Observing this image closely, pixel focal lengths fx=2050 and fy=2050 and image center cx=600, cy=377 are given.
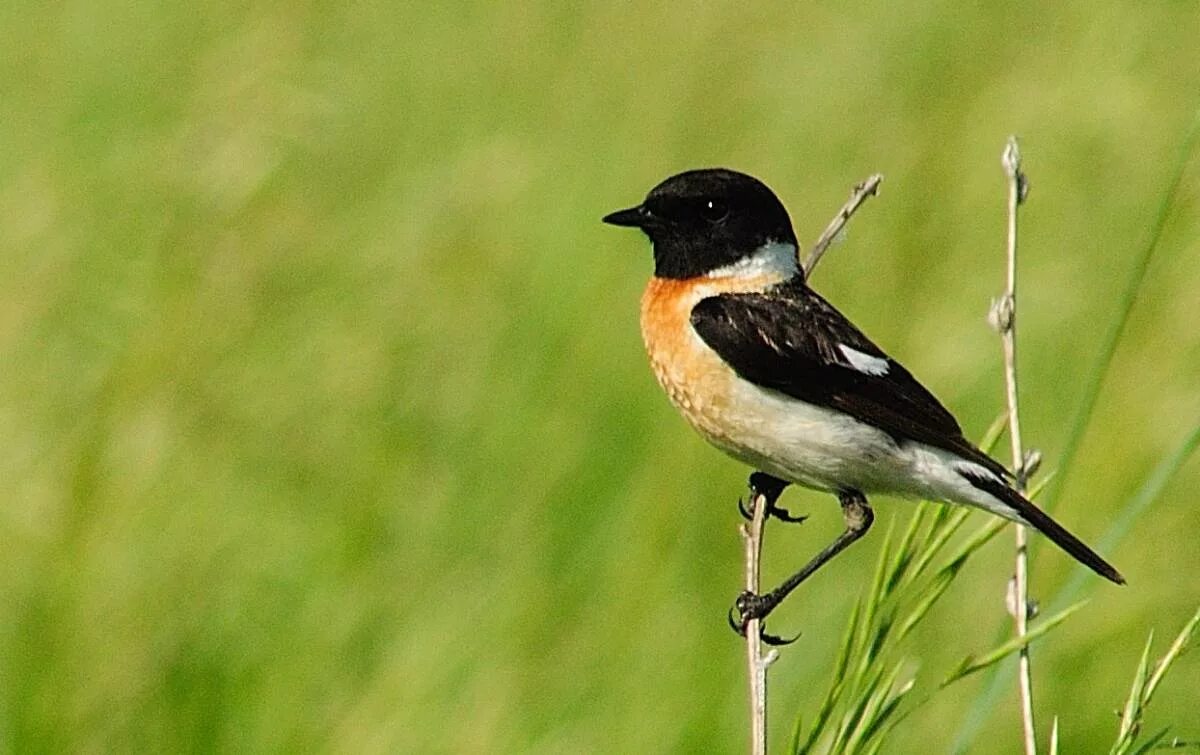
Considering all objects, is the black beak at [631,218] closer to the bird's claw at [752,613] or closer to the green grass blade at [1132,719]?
the bird's claw at [752,613]

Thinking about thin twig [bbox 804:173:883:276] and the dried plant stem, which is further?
thin twig [bbox 804:173:883:276]

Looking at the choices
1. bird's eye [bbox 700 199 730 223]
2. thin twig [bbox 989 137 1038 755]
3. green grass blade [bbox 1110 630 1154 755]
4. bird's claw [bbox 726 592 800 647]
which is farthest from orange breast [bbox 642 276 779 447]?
green grass blade [bbox 1110 630 1154 755]

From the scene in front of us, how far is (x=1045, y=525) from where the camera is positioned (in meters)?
3.40

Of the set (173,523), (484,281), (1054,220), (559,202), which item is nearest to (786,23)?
(559,202)

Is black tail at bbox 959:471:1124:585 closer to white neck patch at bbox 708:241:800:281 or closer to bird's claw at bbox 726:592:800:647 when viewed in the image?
bird's claw at bbox 726:592:800:647

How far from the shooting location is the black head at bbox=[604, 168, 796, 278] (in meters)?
4.23

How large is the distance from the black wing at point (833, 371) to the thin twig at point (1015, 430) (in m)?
1.15

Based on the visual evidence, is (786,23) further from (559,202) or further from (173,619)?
(173,619)

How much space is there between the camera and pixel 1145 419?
4637 mm

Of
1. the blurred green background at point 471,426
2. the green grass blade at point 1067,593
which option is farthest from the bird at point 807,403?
the green grass blade at point 1067,593

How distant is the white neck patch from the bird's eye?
0.32 feet

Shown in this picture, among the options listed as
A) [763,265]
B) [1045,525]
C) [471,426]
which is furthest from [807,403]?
[471,426]

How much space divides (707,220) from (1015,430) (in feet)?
5.70

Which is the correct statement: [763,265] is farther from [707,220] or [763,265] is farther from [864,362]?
[864,362]
